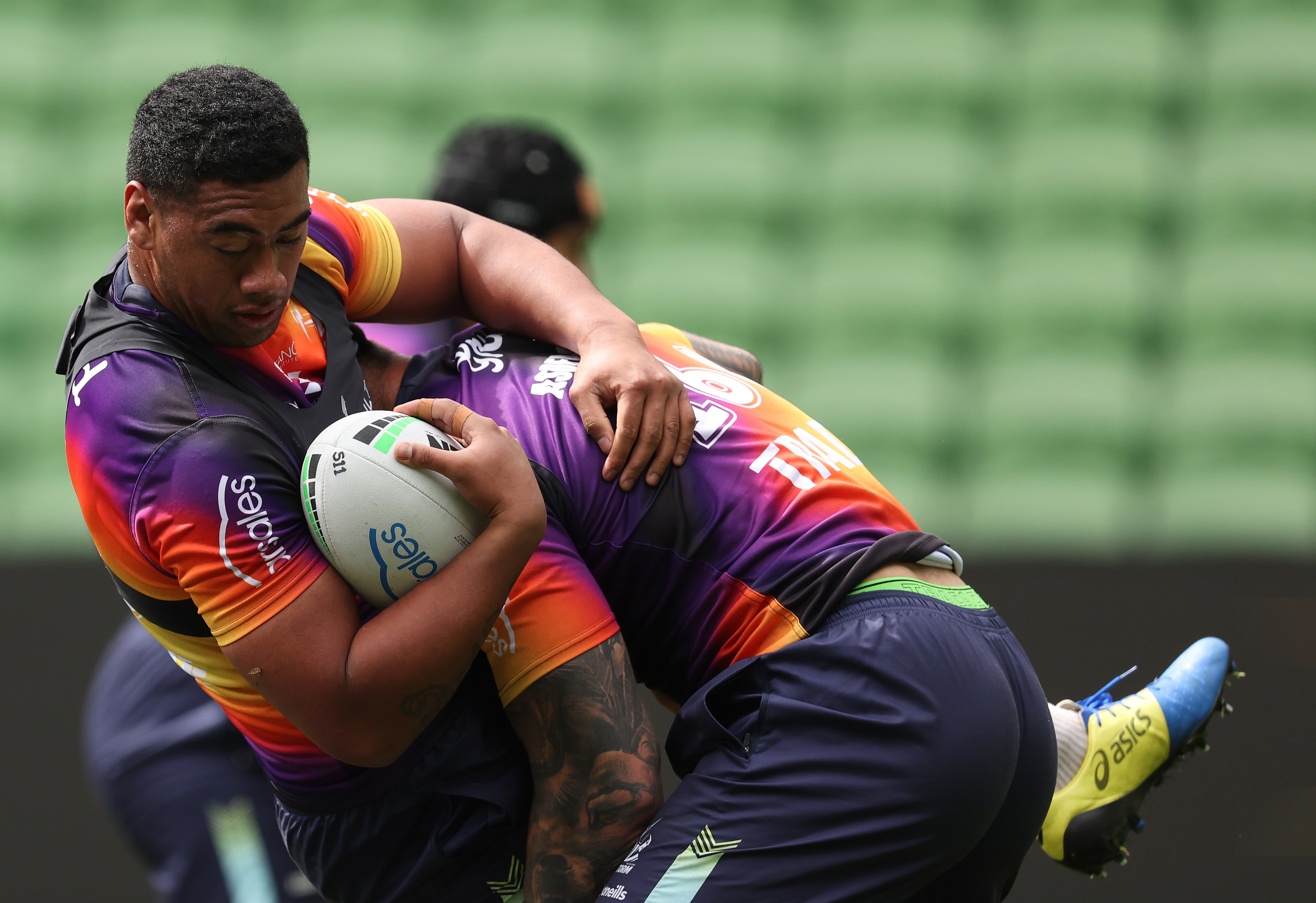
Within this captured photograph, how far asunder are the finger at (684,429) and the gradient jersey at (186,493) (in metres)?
0.57

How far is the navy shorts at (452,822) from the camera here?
208cm

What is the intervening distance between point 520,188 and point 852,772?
223 cm

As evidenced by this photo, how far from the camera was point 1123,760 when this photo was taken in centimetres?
247

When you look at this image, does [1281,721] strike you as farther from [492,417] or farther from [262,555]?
[262,555]

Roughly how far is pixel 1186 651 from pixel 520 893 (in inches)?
57.9

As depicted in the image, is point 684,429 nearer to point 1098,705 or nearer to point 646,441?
point 646,441

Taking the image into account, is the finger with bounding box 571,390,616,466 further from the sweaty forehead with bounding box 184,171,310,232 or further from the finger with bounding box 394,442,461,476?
the sweaty forehead with bounding box 184,171,310,232

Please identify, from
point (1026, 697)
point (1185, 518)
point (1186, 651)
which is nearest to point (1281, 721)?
point (1185, 518)

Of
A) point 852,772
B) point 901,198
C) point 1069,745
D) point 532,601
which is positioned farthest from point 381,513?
point 901,198

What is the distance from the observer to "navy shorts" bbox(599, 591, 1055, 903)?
1808 mm

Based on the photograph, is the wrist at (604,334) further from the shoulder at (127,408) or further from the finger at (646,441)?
the shoulder at (127,408)

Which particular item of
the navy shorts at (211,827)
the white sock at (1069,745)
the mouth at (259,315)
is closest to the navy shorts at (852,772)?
the white sock at (1069,745)

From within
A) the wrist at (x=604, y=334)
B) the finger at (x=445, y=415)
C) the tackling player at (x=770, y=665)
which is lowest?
the tackling player at (x=770, y=665)

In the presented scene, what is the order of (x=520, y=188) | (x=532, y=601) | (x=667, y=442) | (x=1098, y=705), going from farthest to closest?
(x=520, y=188) → (x=1098, y=705) → (x=667, y=442) → (x=532, y=601)
